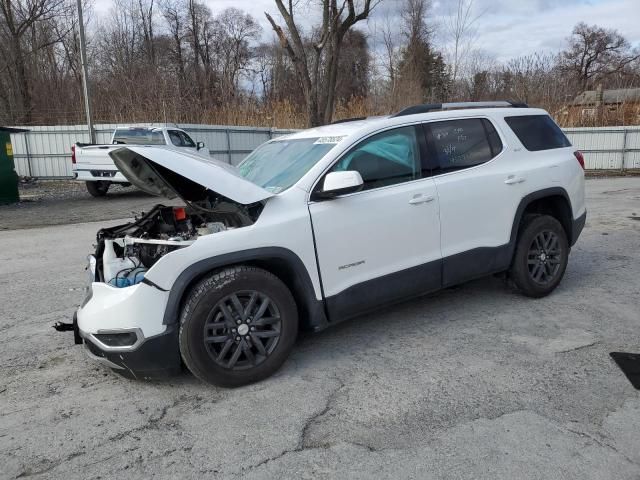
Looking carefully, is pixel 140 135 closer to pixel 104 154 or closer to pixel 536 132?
pixel 104 154

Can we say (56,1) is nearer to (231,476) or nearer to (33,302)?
(33,302)

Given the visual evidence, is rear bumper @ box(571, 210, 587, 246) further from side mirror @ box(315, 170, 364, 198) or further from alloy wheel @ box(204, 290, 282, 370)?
alloy wheel @ box(204, 290, 282, 370)

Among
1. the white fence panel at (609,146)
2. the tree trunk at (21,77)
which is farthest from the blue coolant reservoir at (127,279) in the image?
the tree trunk at (21,77)

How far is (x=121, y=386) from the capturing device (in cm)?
354

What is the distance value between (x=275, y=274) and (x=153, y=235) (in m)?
1.04

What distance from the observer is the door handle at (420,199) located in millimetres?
4109

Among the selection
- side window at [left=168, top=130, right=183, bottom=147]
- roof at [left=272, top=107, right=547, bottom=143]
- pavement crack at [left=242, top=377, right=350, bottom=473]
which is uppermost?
side window at [left=168, top=130, right=183, bottom=147]

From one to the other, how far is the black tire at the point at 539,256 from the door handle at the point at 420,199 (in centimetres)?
127

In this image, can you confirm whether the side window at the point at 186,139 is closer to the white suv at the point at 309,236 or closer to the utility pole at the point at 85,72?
the utility pole at the point at 85,72

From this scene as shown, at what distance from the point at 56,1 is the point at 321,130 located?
31.4m

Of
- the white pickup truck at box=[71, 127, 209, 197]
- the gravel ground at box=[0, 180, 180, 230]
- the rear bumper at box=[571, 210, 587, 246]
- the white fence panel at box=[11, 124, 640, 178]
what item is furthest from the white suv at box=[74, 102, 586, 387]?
the white fence panel at box=[11, 124, 640, 178]

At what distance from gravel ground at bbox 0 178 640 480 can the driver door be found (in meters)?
0.48

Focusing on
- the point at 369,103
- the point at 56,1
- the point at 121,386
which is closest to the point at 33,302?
the point at 121,386

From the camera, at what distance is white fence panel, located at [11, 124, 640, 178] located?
762 inches
